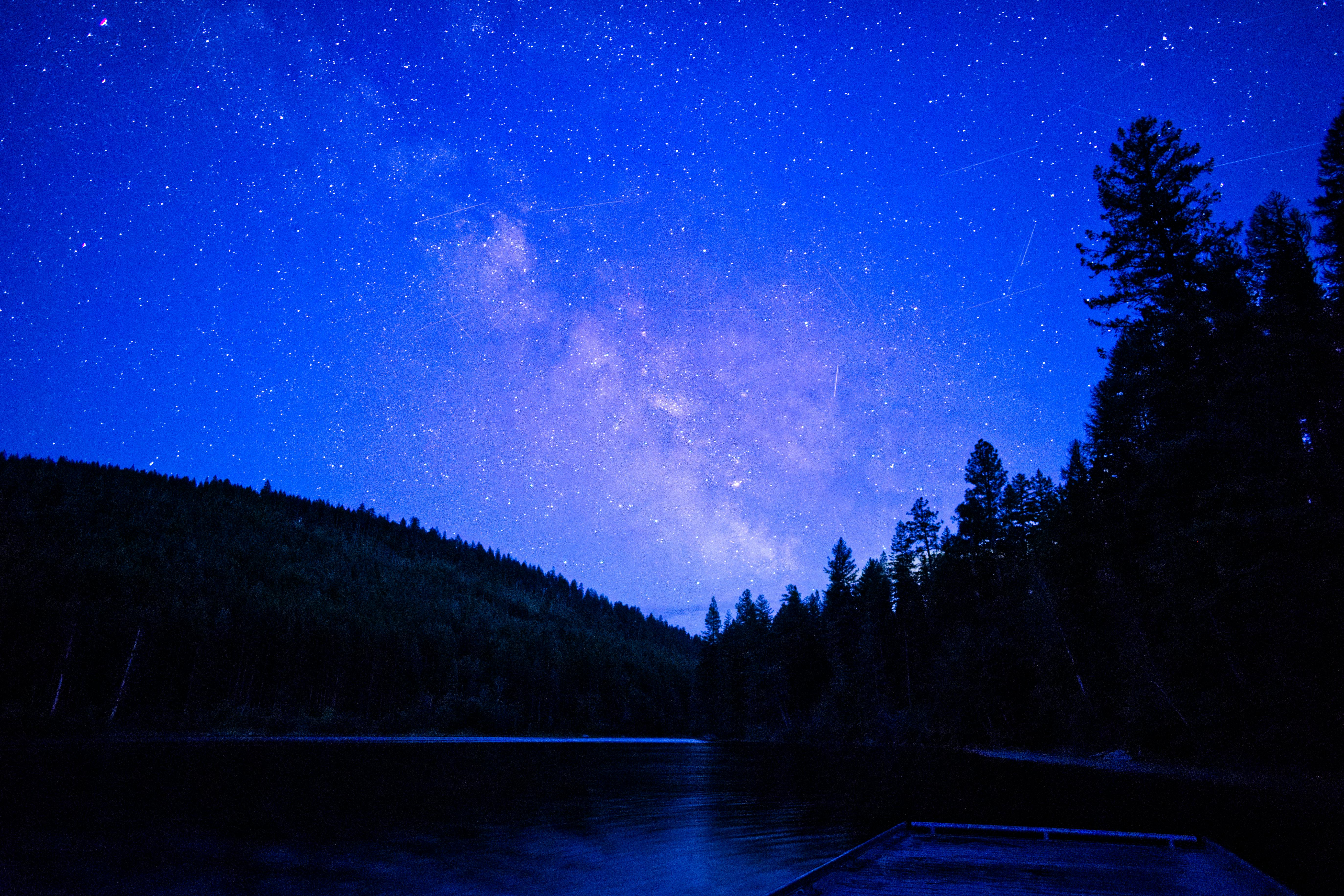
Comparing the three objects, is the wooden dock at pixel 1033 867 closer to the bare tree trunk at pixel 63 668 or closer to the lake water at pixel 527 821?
the lake water at pixel 527 821

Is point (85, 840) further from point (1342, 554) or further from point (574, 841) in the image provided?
point (1342, 554)

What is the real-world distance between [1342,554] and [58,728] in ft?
306

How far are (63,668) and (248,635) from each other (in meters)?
22.6

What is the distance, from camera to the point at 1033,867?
10914 mm

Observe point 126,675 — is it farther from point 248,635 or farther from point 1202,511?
point 1202,511

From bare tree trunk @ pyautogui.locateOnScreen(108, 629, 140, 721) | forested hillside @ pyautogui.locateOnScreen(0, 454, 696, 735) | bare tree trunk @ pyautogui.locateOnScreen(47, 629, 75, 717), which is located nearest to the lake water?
bare tree trunk @ pyautogui.locateOnScreen(108, 629, 140, 721)

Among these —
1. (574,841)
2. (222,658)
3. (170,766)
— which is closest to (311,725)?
(222,658)

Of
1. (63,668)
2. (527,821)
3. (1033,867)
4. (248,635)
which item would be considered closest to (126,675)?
(63,668)

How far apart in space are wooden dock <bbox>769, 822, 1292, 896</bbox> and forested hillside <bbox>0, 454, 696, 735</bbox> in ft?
269

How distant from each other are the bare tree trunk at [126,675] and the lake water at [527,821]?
48.2 meters

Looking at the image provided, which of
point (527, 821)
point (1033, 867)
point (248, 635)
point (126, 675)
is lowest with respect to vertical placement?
point (527, 821)

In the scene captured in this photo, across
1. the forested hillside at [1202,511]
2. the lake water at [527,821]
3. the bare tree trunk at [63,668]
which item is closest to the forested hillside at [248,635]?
the bare tree trunk at [63,668]

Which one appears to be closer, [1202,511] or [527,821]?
[527,821]

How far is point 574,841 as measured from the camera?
56.1 ft
